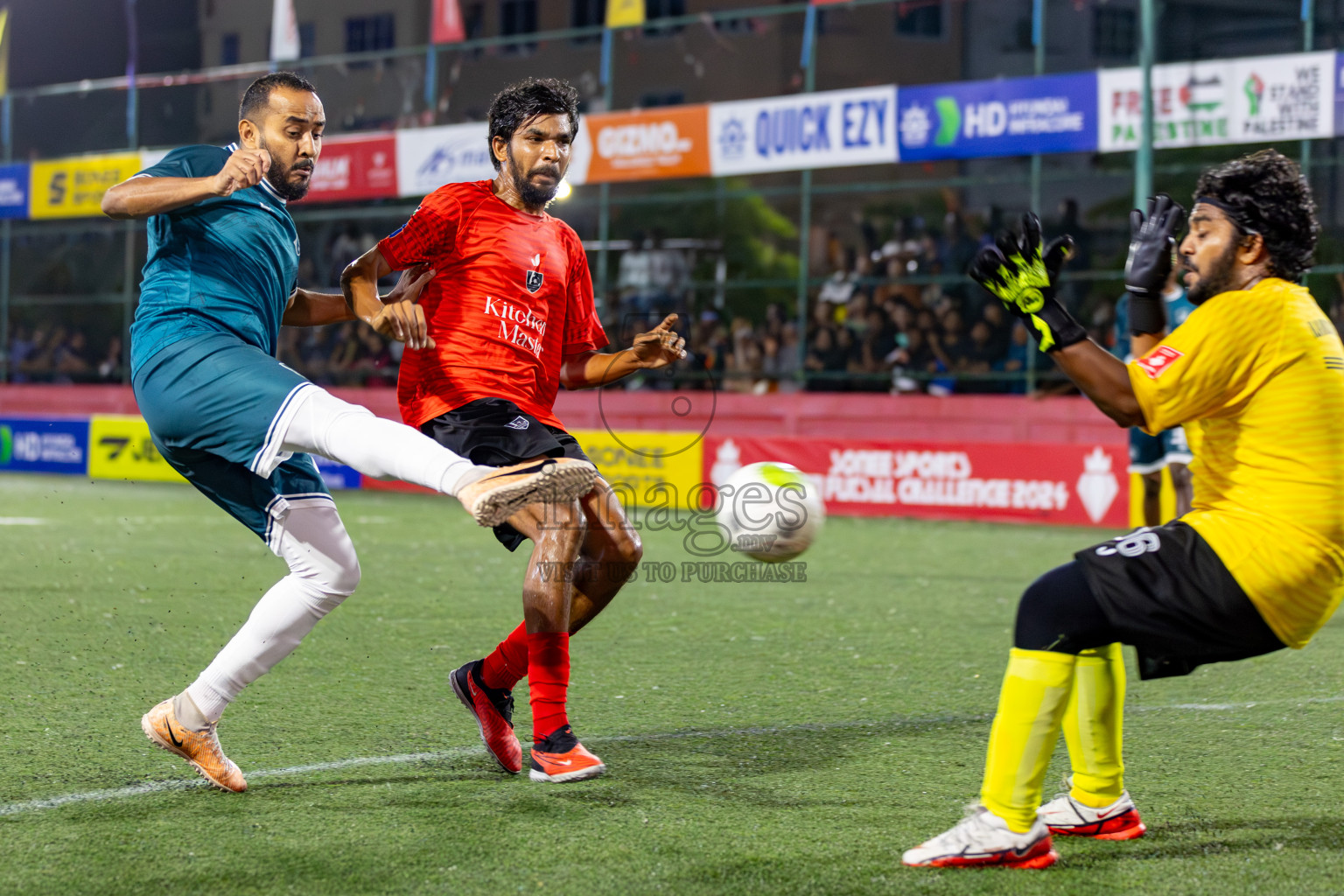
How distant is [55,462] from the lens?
71.5ft

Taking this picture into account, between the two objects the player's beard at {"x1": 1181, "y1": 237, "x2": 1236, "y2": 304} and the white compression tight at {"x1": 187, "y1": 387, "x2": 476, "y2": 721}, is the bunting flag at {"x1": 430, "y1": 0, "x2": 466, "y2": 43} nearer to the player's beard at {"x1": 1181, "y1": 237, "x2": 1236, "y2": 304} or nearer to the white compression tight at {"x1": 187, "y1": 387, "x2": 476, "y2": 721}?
the white compression tight at {"x1": 187, "y1": 387, "x2": 476, "y2": 721}

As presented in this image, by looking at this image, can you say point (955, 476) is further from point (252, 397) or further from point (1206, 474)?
point (252, 397)

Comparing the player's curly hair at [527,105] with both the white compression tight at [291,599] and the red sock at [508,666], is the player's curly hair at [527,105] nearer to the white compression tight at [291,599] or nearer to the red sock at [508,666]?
the white compression tight at [291,599]

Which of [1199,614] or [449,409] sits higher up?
[449,409]

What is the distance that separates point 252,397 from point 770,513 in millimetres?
2687

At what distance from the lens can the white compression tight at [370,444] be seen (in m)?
4.00

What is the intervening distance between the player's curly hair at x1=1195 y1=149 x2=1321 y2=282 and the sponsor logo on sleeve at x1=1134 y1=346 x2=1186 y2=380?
1.32 feet

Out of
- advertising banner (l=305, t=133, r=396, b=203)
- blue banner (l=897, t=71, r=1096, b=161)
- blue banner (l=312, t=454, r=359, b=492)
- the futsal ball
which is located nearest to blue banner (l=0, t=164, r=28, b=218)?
advertising banner (l=305, t=133, r=396, b=203)

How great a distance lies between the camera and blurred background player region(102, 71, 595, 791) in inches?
162

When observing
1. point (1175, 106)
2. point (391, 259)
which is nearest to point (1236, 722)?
point (391, 259)

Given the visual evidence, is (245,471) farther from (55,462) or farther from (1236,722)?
(55,462)

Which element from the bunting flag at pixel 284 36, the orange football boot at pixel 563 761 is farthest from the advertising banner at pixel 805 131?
the orange football boot at pixel 563 761

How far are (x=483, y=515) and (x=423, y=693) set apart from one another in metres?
2.47

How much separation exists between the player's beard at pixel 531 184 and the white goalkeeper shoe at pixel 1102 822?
8.47 ft
